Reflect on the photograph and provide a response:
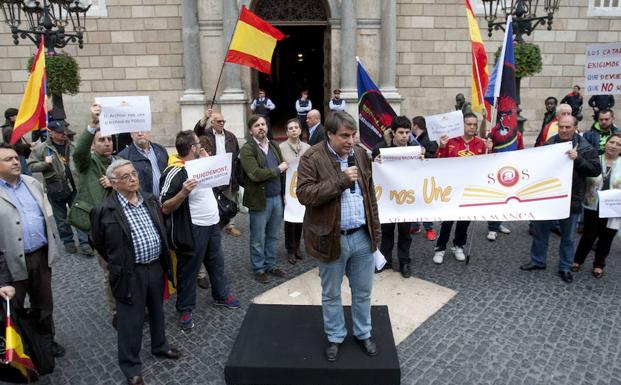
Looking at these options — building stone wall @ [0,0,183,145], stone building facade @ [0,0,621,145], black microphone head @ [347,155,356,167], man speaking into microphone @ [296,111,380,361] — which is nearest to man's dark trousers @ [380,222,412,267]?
man speaking into microphone @ [296,111,380,361]

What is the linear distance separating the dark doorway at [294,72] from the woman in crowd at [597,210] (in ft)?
56.7

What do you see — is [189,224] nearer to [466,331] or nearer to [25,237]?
[25,237]

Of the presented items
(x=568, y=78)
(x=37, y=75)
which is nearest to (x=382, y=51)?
(x=568, y=78)

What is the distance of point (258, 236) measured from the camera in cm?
534

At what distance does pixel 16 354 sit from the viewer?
3.14m

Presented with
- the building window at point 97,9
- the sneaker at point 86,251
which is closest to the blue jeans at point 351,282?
the sneaker at point 86,251

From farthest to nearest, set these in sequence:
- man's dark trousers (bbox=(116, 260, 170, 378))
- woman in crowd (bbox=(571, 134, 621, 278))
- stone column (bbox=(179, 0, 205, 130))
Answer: stone column (bbox=(179, 0, 205, 130))
woman in crowd (bbox=(571, 134, 621, 278))
man's dark trousers (bbox=(116, 260, 170, 378))

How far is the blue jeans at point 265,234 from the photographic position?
5.32m

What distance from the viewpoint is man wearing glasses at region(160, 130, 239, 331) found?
3.92 metres

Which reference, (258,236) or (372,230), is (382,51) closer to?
(258,236)

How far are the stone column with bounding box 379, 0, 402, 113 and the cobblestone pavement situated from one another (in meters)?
8.01

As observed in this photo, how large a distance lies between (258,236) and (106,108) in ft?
7.14

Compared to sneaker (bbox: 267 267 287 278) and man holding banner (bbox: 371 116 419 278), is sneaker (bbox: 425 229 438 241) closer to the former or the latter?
man holding banner (bbox: 371 116 419 278)

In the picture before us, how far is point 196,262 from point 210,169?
951 mm
